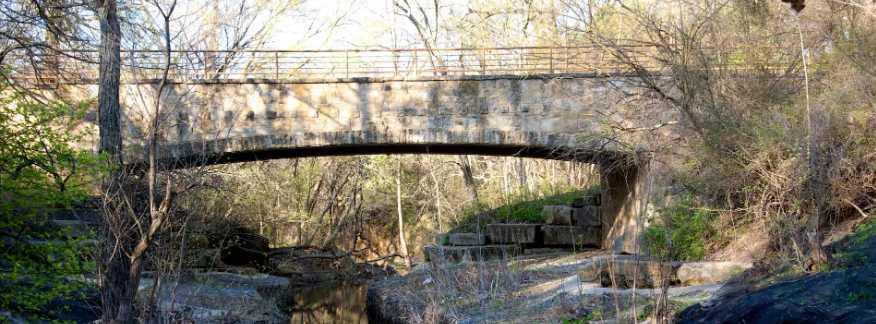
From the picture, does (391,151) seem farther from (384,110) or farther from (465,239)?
(465,239)

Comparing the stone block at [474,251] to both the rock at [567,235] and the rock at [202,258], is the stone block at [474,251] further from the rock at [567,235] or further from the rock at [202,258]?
the rock at [202,258]

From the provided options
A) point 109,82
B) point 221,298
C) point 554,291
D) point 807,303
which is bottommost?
point 221,298

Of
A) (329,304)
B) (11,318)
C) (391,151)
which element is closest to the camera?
(11,318)

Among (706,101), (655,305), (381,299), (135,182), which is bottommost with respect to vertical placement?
(381,299)

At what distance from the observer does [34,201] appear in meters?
8.61

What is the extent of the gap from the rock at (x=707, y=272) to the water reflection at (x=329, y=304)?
8.55m

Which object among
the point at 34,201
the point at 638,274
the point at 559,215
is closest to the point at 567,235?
the point at 559,215

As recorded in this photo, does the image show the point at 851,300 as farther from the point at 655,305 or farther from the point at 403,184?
the point at 403,184

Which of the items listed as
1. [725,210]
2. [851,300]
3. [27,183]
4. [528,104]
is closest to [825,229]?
[725,210]

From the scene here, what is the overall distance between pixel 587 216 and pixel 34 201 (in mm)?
14071

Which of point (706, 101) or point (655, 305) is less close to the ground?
point (706, 101)

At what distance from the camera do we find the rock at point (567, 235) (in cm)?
2036

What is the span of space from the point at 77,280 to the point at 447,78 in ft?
29.1

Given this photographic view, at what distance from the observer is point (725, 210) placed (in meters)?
12.1
